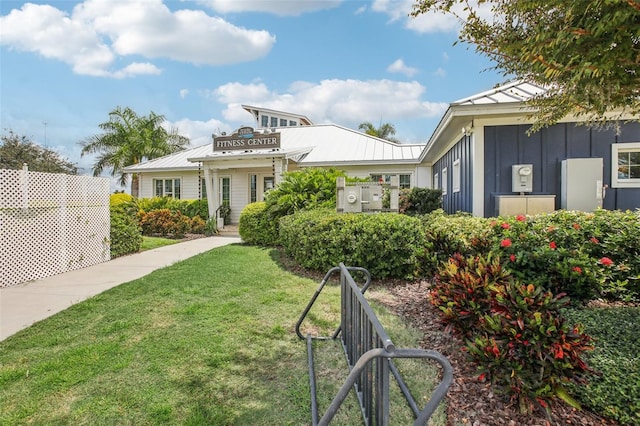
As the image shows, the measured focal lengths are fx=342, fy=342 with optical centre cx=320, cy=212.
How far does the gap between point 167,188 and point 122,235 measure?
960 cm

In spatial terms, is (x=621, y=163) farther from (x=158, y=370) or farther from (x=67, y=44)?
(x=67, y=44)

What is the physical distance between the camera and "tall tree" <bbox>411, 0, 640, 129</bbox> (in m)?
2.25

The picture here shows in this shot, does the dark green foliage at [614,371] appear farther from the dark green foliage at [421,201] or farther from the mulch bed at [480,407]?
the dark green foliage at [421,201]

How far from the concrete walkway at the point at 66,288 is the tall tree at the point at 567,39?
5.90 metres

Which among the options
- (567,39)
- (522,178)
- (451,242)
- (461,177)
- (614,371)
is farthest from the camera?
(461,177)

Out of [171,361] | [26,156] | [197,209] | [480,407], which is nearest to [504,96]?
[480,407]

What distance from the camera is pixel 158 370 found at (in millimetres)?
3041

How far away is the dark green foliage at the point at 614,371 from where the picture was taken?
2264 mm

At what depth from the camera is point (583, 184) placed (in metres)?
6.71

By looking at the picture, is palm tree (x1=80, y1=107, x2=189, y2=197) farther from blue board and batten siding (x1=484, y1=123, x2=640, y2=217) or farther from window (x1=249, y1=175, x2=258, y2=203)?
blue board and batten siding (x1=484, y1=123, x2=640, y2=217)

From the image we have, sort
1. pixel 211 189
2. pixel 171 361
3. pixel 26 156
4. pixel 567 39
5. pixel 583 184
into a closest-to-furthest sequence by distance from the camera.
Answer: pixel 567 39, pixel 171 361, pixel 583 184, pixel 211 189, pixel 26 156

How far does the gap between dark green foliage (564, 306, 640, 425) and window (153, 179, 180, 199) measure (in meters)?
17.8

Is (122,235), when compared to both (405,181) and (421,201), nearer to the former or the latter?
(421,201)

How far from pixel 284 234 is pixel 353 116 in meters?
25.8
